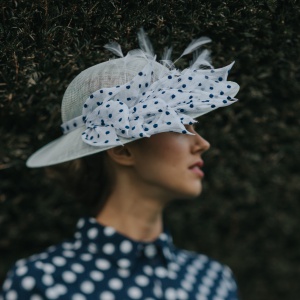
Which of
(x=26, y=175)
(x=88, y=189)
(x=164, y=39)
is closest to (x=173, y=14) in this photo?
(x=164, y=39)

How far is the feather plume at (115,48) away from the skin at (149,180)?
0.26m

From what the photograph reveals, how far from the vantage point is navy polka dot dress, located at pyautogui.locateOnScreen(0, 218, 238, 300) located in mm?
1533

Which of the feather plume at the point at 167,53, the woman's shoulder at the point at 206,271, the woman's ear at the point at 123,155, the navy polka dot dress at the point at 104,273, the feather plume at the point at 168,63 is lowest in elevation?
the woman's shoulder at the point at 206,271

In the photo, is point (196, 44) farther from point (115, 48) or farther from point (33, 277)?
point (33, 277)

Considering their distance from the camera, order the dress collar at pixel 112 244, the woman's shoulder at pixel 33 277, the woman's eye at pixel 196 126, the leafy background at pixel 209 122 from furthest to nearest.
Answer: the woman's eye at pixel 196 126 → the dress collar at pixel 112 244 → the woman's shoulder at pixel 33 277 → the leafy background at pixel 209 122

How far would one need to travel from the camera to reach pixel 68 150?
1.47 metres

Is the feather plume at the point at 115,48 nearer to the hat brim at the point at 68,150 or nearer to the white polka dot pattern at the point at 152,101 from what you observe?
the white polka dot pattern at the point at 152,101

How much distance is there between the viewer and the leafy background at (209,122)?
4.45 feet

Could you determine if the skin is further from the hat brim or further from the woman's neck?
the hat brim

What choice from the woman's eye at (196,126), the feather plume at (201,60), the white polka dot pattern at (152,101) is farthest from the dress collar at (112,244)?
the feather plume at (201,60)

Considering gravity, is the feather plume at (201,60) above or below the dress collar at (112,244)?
above

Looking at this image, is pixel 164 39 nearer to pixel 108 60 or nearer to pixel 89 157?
pixel 108 60

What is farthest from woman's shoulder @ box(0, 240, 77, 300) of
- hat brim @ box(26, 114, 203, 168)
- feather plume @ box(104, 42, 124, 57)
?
feather plume @ box(104, 42, 124, 57)

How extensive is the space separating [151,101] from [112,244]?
511 mm
